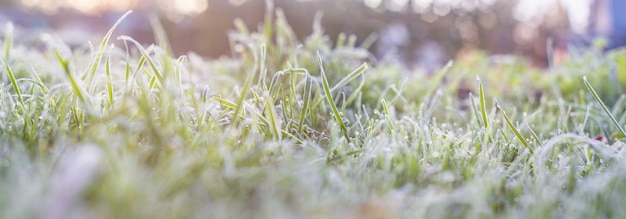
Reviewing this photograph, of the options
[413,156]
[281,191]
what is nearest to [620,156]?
[413,156]

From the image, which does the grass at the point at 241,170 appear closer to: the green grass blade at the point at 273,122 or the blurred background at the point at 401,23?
the green grass blade at the point at 273,122

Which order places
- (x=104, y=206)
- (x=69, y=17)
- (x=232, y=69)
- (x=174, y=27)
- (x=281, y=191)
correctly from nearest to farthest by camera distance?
(x=104, y=206) → (x=281, y=191) → (x=232, y=69) → (x=174, y=27) → (x=69, y=17)

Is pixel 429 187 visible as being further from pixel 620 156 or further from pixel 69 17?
pixel 69 17

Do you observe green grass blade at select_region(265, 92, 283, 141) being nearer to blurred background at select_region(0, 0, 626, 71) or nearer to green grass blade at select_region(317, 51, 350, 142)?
green grass blade at select_region(317, 51, 350, 142)

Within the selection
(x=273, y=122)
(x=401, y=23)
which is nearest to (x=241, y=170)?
(x=273, y=122)

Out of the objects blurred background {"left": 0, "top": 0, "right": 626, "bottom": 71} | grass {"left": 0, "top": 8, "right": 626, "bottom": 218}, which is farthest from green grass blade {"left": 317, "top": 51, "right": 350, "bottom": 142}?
blurred background {"left": 0, "top": 0, "right": 626, "bottom": 71}

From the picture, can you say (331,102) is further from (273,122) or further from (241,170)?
(241,170)

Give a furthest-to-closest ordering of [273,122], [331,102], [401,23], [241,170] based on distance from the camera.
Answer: [401,23] → [331,102] → [273,122] → [241,170]

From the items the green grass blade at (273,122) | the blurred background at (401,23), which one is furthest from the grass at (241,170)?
the blurred background at (401,23)
